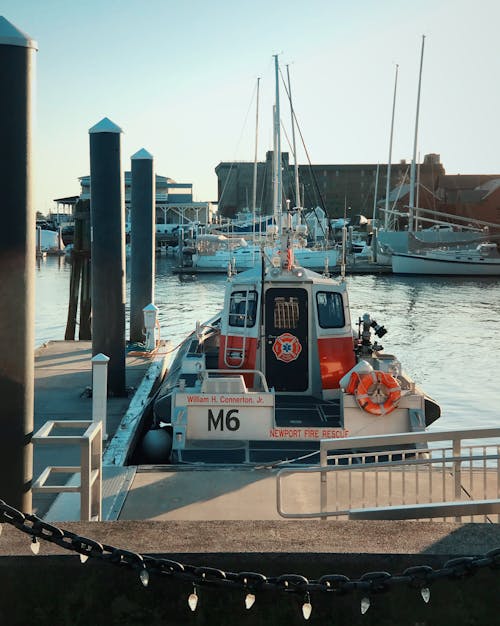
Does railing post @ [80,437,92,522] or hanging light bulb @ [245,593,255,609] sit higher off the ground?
hanging light bulb @ [245,593,255,609]

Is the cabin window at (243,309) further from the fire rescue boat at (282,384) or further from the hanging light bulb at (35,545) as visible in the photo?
the hanging light bulb at (35,545)

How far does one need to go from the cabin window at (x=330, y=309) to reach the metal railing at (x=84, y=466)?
6.84 meters

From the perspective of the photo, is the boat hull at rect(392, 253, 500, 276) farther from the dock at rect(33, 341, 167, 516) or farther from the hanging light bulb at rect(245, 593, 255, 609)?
the hanging light bulb at rect(245, 593, 255, 609)

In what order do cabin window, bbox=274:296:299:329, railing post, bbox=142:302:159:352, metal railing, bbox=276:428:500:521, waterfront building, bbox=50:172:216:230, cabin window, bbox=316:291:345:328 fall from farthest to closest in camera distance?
waterfront building, bbox=50:172:216:230
railing post, bbox=142:302:159:352
cabin window, bbox=274:296:299:329
cabin window, bbox=316:291:345:328
metal railing, bbox=276:428:500:521

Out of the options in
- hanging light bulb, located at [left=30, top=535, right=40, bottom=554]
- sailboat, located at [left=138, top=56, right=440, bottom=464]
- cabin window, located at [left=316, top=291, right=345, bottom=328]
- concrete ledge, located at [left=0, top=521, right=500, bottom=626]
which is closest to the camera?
hanging light bulb, located at [left=30, top=535, right=40, bottom=554]

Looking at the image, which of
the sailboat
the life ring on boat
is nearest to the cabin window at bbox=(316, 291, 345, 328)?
the sailboat

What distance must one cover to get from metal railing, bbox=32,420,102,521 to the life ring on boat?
5.09m

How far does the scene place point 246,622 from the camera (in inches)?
168

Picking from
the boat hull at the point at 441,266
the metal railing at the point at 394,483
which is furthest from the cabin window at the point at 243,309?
the boat hull at the point at 441,266

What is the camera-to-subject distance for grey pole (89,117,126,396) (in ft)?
44.4

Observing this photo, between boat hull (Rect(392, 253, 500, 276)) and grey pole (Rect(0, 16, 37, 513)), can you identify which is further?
boat hull (Rect(392, 253, 500, 276))

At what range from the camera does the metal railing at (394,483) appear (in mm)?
6568

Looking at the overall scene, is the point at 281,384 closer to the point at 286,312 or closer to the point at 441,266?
the point at 286,312

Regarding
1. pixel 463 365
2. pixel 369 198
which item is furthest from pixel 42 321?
pixel 369 198
